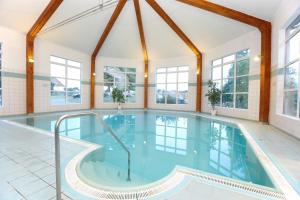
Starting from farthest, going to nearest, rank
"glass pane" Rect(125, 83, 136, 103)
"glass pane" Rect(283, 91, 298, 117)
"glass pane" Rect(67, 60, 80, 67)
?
"glass pane" Rect(125, 83, 136, 103), "glass pane" Rect(67, 60, 80, 67), "glass pane" Rect(283, 91, 298, 117)

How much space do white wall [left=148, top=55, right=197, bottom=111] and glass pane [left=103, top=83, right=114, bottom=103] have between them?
2.52 meters

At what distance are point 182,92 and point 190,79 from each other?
3.03ft

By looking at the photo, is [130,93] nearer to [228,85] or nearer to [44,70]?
[44,70]

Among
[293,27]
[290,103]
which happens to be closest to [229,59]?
[293,27]

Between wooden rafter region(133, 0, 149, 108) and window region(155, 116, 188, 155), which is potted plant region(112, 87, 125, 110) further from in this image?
window region(155, 116, 188, 155)

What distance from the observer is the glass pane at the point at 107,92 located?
1041 cm

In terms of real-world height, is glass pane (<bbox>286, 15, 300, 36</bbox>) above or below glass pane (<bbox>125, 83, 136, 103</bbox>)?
above

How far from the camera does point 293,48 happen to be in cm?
445

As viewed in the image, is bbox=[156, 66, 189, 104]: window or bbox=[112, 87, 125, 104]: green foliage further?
bbox=[156, 66, 189, 104]: window

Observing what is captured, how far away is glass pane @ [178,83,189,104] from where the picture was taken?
9.86 metres

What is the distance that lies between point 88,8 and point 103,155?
604 centimetres

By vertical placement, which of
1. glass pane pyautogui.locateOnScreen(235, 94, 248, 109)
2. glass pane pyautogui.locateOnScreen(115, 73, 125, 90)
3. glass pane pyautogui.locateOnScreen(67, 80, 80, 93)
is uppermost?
glass pane pyautogui.locateOnScreen(115, 73, 125, 90)

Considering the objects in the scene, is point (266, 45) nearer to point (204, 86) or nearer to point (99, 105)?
point (204, 86)

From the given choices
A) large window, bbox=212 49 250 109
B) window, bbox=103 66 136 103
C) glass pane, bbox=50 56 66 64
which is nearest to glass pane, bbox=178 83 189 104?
large window, bbox=212 49 250 109
